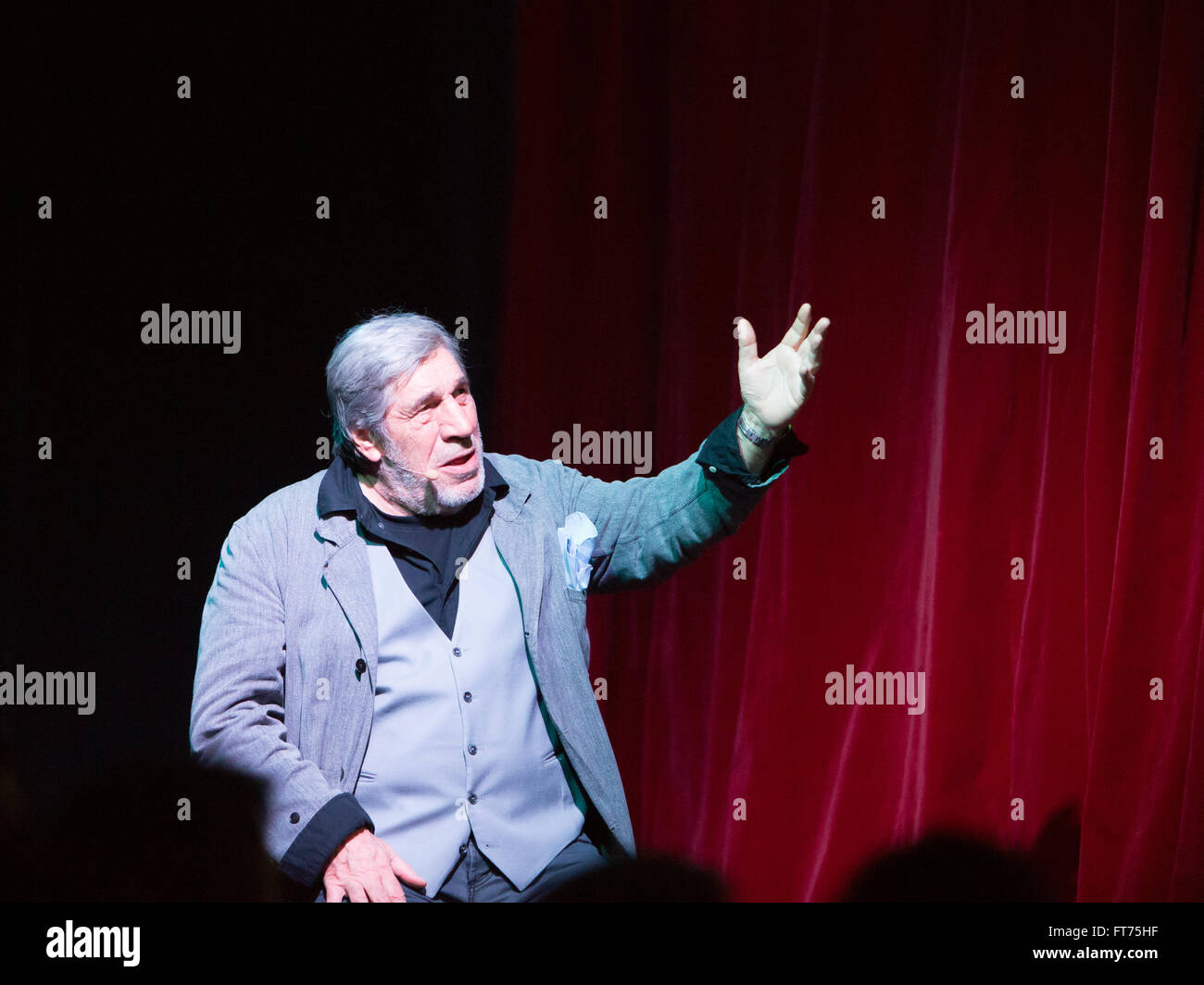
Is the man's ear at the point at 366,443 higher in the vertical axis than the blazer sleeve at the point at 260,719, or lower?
higher

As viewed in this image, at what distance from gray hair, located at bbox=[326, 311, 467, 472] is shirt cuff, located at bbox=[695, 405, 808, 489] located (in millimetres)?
458

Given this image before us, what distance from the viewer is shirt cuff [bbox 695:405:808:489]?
6.35 feet

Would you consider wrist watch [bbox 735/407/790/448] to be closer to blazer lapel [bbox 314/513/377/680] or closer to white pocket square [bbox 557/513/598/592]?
white pocket square [bbox 557/513/598/592]

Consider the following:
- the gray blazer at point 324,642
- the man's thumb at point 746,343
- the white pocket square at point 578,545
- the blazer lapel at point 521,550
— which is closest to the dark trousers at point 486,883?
the gray blazer at point 324,642

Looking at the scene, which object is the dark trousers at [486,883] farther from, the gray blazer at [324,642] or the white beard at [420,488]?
the white beard at [420,488]

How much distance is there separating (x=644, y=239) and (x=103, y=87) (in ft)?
3.84

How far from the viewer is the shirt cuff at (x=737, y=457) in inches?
76.2

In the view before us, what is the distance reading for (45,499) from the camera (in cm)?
255

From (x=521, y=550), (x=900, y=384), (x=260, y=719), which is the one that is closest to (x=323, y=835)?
(x=260, y=719)

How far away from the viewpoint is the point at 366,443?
2059 millimetres

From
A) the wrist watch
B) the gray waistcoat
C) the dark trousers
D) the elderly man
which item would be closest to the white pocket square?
the elderly man
